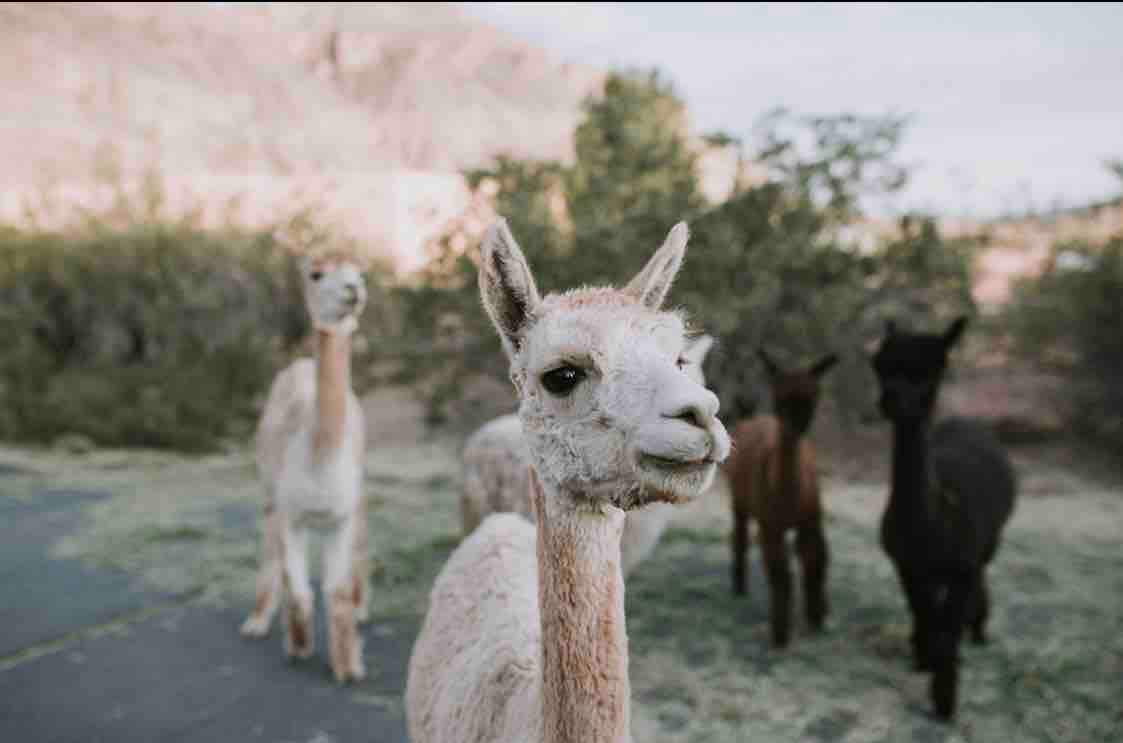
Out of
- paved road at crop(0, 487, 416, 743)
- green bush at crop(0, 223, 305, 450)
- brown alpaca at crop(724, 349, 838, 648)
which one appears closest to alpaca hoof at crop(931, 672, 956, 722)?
brown alpaca at crop(724, 349, 838, 648)

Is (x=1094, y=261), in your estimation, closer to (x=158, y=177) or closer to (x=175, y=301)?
(x=175, y=301)

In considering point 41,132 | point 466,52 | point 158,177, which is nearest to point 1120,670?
point 158,177

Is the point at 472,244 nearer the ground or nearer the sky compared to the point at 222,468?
nearer the sky

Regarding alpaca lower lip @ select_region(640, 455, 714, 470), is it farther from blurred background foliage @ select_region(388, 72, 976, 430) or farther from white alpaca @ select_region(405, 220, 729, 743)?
blurred background foliage @ select_region(388, 72, 976, 430)

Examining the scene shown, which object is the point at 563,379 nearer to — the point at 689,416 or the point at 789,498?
the point at 689,416

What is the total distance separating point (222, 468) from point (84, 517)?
2.12 metres

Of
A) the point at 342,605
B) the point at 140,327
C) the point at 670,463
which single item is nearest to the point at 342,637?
the point at 342,605

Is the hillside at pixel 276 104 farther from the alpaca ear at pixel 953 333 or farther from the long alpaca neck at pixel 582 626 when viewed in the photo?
the long alpaca neck at pixel 582 626

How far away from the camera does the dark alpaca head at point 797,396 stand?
13.7 ft

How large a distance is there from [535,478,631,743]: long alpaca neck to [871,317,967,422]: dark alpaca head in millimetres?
2512

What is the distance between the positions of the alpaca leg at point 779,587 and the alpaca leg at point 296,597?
7.93 feet

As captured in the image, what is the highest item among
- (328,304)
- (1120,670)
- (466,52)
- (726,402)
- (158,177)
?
(466,52)

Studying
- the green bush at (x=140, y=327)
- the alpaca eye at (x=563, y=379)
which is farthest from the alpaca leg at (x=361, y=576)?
the green bush at (x=140, y=327)

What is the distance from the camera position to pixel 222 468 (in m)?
8.74
